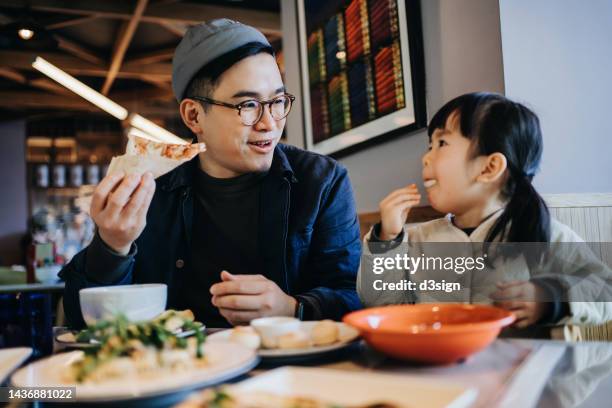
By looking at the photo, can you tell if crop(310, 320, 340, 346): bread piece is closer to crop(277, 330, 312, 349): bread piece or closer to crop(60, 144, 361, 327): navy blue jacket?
crop(277, 330, 312, 349): bread piece

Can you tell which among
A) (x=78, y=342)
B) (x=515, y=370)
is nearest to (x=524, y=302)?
(x=515, y=370)

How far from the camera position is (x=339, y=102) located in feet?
8.71

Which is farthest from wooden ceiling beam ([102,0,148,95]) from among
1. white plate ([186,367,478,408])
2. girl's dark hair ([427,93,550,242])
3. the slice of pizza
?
white plate ([186,367,478,408])

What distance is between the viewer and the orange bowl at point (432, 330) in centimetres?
65

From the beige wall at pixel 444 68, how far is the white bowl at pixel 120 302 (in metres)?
1.23

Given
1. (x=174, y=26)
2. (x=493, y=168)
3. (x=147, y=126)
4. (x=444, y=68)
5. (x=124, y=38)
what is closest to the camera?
(x=493, y=168)

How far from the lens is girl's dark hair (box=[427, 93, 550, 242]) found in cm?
118

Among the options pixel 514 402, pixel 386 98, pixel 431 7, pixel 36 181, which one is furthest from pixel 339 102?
pixel 36 181

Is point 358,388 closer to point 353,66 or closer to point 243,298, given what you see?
point 243,298

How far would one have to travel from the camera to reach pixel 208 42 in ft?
4.81

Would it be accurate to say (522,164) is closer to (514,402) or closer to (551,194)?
(551,194)

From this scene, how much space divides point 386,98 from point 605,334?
1.18 metres

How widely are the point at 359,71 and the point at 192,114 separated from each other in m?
1.08

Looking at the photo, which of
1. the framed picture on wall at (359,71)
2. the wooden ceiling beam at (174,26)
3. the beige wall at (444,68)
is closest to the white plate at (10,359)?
the beige wall at (444,68)
